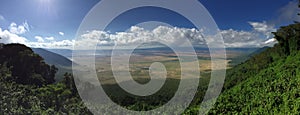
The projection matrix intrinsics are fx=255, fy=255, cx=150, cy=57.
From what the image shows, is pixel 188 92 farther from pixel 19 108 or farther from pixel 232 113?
pixel 19 108

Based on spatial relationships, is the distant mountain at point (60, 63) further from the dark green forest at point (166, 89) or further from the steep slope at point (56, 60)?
the dark green forest at point (166, 89)

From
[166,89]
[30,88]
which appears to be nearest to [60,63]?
[30,88]

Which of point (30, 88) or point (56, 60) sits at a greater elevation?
point (30, 88)

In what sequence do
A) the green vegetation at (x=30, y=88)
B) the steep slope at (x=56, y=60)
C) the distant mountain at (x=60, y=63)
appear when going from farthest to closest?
the steep slope at (x=56, y=60) → the distant mountain at (x=60, y=63) → the green vegetation at (x=30, y=88)

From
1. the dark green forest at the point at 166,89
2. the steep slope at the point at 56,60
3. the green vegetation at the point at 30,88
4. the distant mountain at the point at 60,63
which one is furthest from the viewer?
the steep slope at the point at 56,60

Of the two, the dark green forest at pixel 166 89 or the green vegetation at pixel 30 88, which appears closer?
the dark green forest at pixel 166 89

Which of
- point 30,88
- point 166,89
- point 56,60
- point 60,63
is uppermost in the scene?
point 166,89

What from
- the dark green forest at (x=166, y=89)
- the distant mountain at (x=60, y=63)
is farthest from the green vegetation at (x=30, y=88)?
the distant mountain at (x=60, y=63)

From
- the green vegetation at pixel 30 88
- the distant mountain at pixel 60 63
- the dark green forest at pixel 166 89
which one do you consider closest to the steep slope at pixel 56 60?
the distant mountain at pixel 60 63

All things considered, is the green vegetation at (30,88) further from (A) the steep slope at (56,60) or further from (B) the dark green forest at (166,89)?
(A) the steep slope at (56,60)

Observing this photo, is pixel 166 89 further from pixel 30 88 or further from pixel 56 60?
pixel 56 60
